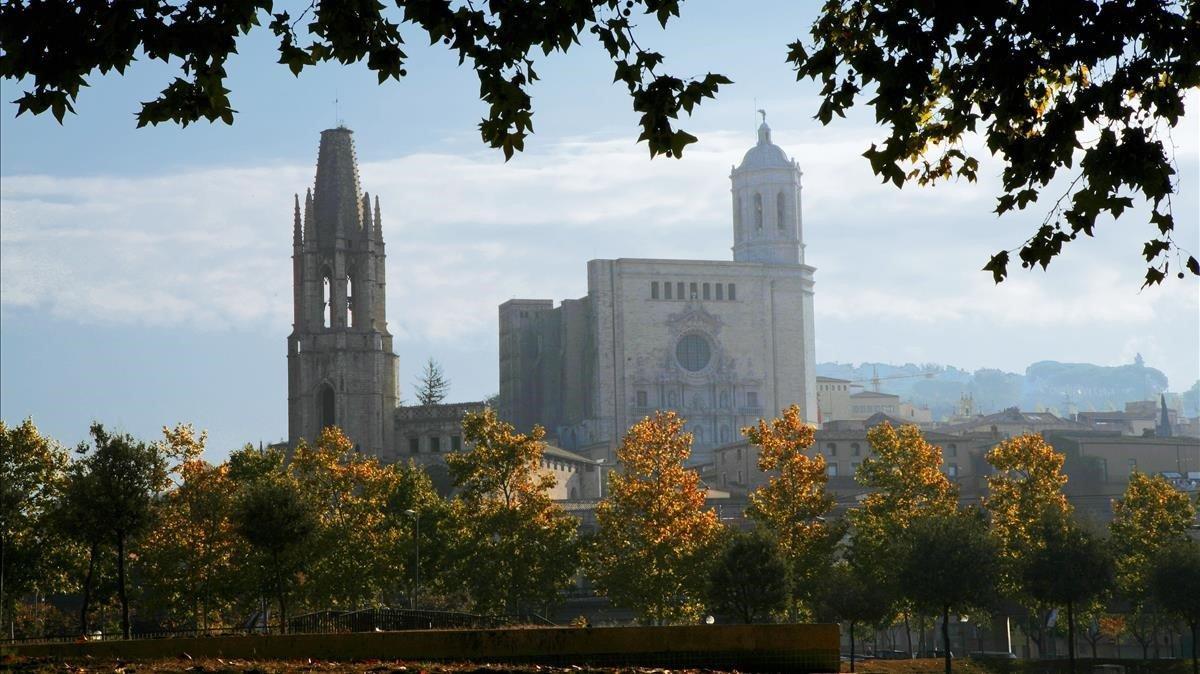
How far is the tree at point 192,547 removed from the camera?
60844 millimetres

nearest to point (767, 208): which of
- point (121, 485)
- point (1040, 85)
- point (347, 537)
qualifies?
point (347, 537)

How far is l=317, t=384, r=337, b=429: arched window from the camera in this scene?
122750 millimetres

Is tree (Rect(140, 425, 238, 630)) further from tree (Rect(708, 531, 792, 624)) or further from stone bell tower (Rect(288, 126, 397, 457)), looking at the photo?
stone bell tower (Rect(288, 126, 397, 457))

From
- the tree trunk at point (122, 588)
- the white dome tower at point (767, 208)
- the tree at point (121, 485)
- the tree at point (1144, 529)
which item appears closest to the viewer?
the tree trunk at point (122, 588)

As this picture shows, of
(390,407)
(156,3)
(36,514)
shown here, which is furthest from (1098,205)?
(390,407)

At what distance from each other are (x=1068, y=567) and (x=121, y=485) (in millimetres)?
28938

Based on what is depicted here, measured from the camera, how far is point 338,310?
12500 cm

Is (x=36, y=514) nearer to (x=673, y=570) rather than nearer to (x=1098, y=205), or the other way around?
(x=673, y=570)

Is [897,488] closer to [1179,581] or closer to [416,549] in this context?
[1179,581]

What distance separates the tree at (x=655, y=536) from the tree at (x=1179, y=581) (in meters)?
14.5

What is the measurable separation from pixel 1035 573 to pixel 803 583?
24.4 ft

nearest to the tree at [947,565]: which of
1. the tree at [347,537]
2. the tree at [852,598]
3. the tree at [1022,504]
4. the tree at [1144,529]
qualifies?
the tree at [852,598]

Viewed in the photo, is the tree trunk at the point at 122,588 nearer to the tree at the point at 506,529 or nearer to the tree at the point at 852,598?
the tree at the point at 506,529

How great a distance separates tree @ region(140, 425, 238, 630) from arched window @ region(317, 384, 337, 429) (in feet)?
192
